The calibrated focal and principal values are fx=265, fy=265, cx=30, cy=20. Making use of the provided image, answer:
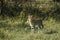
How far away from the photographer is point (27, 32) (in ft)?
38.5

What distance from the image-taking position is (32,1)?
16500 millimetres

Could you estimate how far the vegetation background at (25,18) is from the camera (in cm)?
1103

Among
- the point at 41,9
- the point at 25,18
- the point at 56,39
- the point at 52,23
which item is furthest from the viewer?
the point at 41,9

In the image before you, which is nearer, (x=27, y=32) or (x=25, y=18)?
(x=27, y=32)

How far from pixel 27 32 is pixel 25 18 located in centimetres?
283

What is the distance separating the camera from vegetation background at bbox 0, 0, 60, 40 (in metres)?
11.0

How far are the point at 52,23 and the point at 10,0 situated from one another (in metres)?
4.05

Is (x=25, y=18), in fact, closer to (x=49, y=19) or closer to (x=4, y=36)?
(x=49, y=19)

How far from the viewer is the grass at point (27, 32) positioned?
10.7 metres

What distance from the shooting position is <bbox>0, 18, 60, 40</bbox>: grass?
1072 cm

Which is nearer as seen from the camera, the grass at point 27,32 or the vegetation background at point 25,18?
the grass at point 27,32

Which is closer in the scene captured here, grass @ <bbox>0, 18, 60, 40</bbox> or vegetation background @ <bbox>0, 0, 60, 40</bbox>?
grass @ <bbox>0, 18, 60, 40</bbox>

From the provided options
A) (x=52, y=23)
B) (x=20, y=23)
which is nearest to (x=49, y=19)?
(x=52, y=23)

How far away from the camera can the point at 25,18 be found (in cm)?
1448
